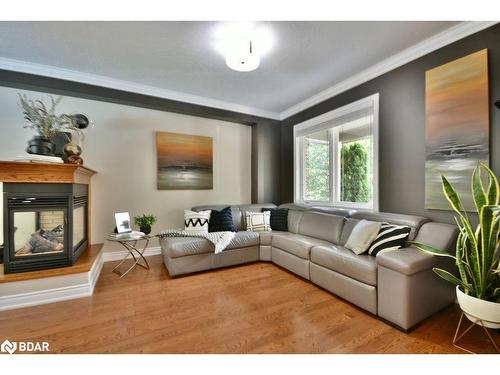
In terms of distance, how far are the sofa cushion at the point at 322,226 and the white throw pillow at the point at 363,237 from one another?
0.44 metres

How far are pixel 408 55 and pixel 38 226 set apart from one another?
448 centimetres

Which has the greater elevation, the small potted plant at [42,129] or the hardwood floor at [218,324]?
the small potted plant at [42,129]

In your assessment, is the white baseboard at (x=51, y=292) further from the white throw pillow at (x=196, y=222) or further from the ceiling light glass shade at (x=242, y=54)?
the ceiling light glass shade at (x=242, y=54)

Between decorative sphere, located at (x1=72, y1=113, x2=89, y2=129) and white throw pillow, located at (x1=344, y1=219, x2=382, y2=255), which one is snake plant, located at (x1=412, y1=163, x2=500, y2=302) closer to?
white throw pillow, located at (x1=344, y1=219, x2=382, y2=255)

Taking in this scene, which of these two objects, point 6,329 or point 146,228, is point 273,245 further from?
point 6,329

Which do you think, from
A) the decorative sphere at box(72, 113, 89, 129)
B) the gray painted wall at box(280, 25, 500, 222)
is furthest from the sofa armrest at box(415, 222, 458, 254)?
the decorative sphere at box(72, 113, 89, 129)

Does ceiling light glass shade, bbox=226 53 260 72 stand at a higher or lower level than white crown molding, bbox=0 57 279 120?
lower

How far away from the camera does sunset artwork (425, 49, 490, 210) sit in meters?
1.92

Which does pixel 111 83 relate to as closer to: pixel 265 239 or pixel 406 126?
pixel 265 239

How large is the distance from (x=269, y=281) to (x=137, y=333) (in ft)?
4.79

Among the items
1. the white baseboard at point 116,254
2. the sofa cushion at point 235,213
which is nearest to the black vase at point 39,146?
the white baseboard at point 116,254

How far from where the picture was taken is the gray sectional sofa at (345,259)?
173 cm

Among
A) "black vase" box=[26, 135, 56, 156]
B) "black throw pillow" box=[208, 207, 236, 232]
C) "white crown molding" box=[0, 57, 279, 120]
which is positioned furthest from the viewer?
"black throw pillow" box=[208, 207, 236, 232]

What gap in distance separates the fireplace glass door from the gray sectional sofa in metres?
1.13
